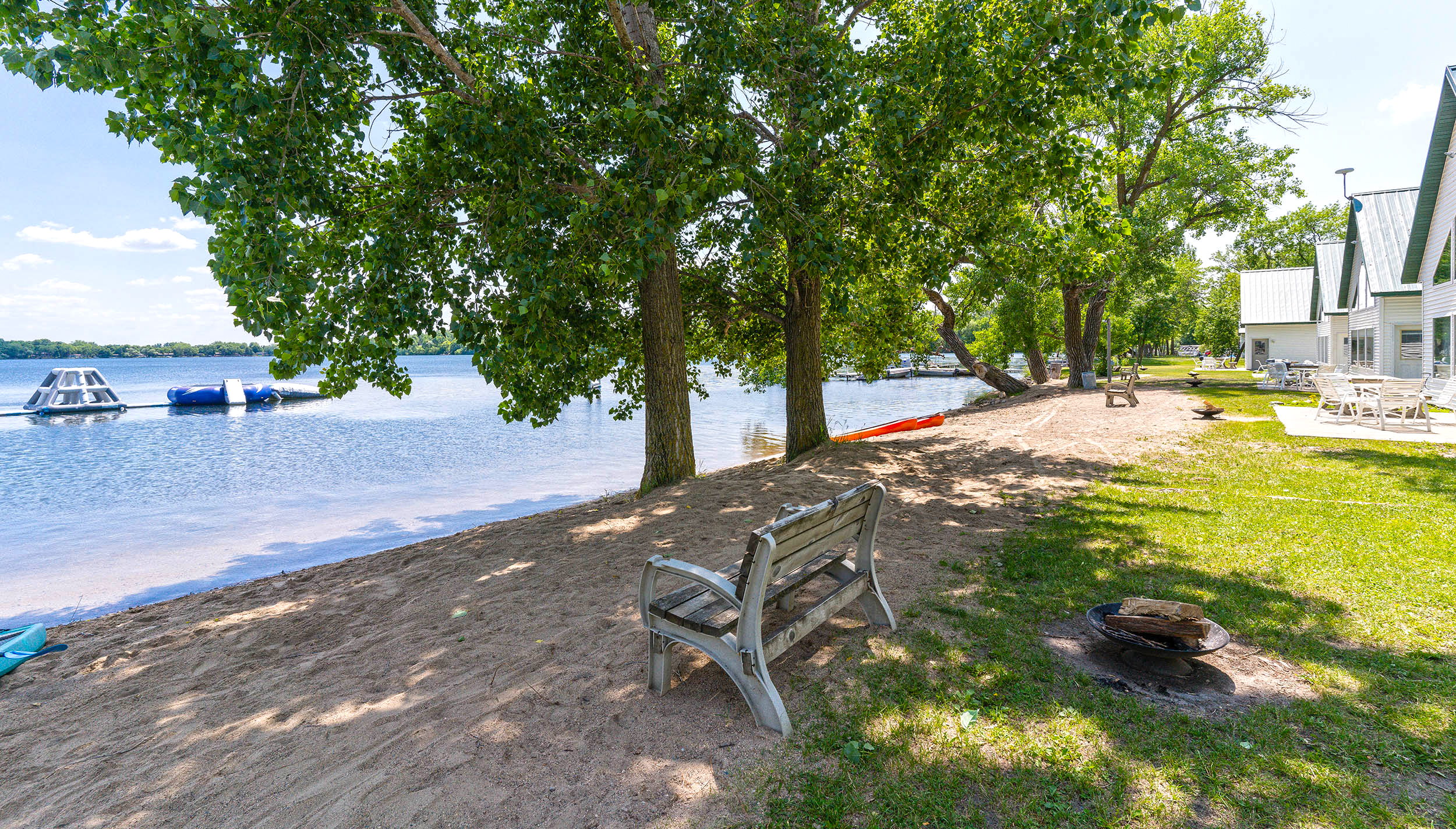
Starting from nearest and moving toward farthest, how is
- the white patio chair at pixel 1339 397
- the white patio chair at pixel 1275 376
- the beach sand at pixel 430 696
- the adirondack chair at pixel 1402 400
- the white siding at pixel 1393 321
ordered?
1. the beach sand at pixel 430 696
2. the adirondack chair at pixel 1402 400
3. the white patio chair at pixel 1339 397
4. the white siding at pixel 1393 321
5. the white patio chair at pixel 1275 376

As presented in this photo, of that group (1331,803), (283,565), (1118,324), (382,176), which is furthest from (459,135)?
(1118,324)

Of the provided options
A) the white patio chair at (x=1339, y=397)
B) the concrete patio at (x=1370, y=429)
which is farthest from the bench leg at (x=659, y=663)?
the white patio chair at (x=1339, y=397)

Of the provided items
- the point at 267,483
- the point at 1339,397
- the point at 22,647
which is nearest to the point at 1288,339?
the point at 1339,397

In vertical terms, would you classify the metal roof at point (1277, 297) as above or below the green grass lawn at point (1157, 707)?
above

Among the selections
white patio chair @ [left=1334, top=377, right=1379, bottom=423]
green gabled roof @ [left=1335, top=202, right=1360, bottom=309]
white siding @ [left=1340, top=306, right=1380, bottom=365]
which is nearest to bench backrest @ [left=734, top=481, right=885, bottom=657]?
white patio chair @ [left=1334, top=377, right=1379, bottom=423]

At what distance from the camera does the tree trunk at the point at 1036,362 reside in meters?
31.8

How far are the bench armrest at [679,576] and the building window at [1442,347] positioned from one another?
75.3ft

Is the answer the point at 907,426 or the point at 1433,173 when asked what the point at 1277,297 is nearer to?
the point at 1433,173

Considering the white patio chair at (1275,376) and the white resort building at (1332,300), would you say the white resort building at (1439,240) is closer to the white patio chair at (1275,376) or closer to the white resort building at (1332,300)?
the white patio chair at (1275,376)

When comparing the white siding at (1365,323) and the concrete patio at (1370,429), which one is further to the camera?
the white siding at (1365,323)

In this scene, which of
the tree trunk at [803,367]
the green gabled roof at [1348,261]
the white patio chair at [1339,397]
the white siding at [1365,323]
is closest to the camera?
the tree trunk at [803,367]

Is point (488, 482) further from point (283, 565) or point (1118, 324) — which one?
point (1118, 324)

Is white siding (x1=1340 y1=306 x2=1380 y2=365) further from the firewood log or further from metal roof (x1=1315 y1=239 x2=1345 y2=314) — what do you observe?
the firewood log

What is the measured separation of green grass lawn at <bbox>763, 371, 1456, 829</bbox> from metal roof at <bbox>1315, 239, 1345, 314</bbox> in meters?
29.6
